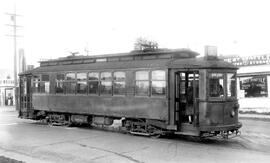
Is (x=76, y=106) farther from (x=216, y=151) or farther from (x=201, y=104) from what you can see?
(x=216, y=151)

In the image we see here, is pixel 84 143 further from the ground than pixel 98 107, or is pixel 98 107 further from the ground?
pixel 98 107

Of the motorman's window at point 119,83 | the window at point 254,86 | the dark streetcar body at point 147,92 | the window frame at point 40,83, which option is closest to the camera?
the dark streetcar body at point 147,92

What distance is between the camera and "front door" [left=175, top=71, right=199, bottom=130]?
38.9 ft

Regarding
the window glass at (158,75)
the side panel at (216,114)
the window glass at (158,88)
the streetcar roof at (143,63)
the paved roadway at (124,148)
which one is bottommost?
the paved roadway at (124,148)

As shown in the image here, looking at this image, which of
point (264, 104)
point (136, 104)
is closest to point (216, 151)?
point (136, 104)

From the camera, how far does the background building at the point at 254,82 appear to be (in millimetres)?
23125

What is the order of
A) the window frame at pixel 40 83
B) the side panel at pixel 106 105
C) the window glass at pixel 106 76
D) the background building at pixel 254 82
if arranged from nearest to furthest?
the side panel at pixel 106 105, the window glass at pixel 106 76, the window frame at pixel 40 83, the background building at pixel 254 82

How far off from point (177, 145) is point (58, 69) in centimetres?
811

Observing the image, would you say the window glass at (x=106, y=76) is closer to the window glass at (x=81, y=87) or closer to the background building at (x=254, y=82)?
the window glass at (x=81, y=87)

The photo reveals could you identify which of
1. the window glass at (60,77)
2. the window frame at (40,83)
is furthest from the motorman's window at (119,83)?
the window frame at (40,83)

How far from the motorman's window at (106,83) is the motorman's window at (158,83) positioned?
2286 mm

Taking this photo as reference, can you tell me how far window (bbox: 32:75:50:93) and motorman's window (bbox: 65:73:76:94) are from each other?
5.34 feet

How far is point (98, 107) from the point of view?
14648mm

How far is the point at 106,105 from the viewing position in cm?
1428
